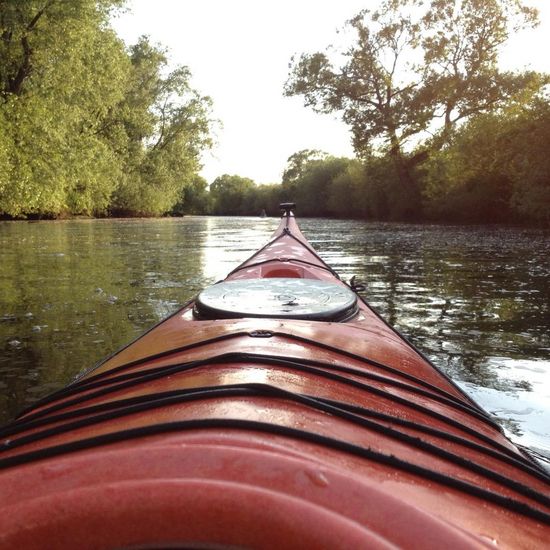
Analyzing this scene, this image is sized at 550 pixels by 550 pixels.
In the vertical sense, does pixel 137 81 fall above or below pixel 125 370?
above

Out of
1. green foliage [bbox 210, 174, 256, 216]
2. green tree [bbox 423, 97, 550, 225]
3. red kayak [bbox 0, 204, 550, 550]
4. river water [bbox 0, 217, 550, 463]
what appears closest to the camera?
red kayak [bbox 0, 204, 550, 550]

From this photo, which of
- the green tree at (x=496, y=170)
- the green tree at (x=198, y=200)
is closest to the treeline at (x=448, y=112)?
the green tree at (x=496, y=170)

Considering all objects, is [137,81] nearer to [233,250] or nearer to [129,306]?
[233,250]

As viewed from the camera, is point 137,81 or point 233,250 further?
point 137,81

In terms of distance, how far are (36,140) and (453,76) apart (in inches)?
704

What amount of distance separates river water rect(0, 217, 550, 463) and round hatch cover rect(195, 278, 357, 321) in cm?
100

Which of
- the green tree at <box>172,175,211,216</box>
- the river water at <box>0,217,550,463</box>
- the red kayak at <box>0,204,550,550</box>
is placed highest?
the green tree at <box>172,175,211,216</box>

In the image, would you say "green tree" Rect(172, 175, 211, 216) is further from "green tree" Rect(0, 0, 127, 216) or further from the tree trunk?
"green tree" Rect(0, 0, 127, 216)

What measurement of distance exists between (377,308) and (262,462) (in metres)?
4.29

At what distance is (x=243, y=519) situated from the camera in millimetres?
676

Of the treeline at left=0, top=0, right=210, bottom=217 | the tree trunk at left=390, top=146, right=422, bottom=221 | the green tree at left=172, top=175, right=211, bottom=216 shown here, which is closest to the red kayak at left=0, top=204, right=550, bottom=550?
the treeline at left=0, top=0, right=210, bottom=217

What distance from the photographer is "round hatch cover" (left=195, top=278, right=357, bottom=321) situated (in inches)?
80.6

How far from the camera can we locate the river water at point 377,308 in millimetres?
2943

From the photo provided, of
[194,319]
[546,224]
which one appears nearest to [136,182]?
[546,224]
